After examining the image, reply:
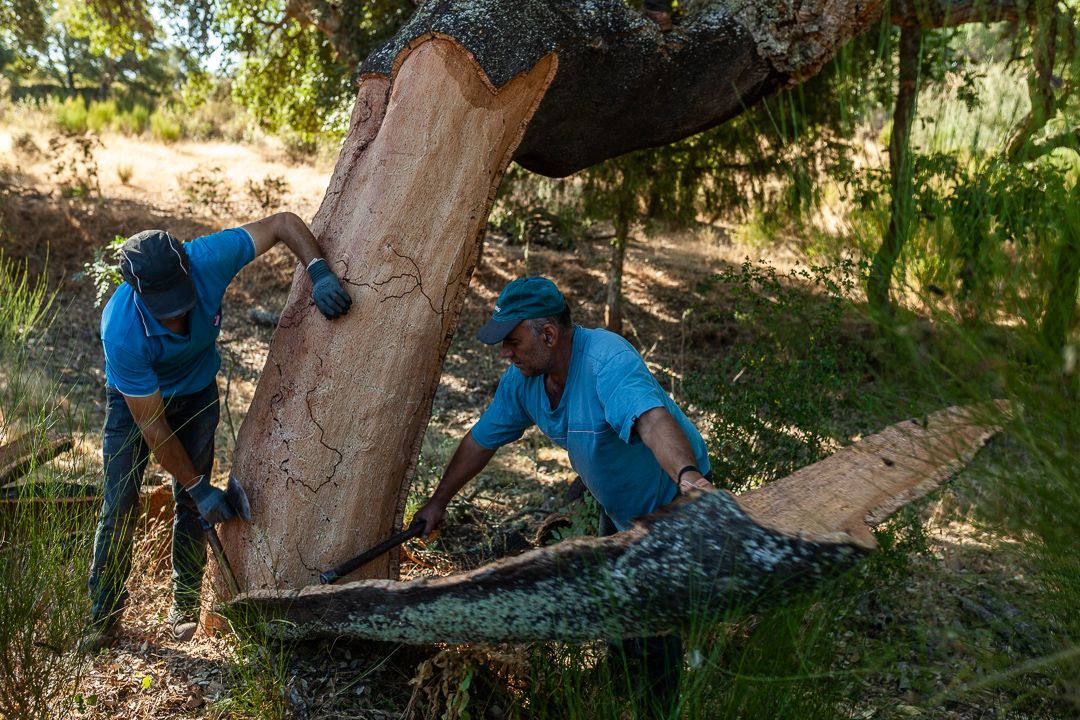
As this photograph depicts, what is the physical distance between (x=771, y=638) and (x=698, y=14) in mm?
3227

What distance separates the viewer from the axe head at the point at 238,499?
3.47 m

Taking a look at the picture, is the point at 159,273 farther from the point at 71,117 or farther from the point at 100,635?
the point at 71,117

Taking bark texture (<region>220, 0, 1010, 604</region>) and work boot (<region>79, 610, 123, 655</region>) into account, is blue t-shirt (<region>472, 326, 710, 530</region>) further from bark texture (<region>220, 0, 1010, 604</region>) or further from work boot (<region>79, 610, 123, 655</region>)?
→ work boot (<region>79, 610, 123, 655</region>)

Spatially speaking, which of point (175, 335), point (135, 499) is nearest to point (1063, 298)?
point (175, 335)

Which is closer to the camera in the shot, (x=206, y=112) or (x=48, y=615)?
(x=48, y=615)

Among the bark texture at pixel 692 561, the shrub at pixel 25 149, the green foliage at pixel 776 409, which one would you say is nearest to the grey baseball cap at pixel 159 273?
the bark texture at pixel 692 561

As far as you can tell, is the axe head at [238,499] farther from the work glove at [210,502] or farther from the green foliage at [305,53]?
the green foliage at [305,53]

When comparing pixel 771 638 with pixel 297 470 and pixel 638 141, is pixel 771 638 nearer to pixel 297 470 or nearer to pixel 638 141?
pixel 297 470

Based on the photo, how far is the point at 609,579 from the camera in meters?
2.33

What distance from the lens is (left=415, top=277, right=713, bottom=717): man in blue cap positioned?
296 cm

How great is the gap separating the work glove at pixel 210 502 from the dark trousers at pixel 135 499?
247mm

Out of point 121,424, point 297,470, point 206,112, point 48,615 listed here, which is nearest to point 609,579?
point 297,470

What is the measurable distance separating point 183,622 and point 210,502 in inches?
25.5

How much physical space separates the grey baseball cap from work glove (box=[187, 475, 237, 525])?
670 millimetres
